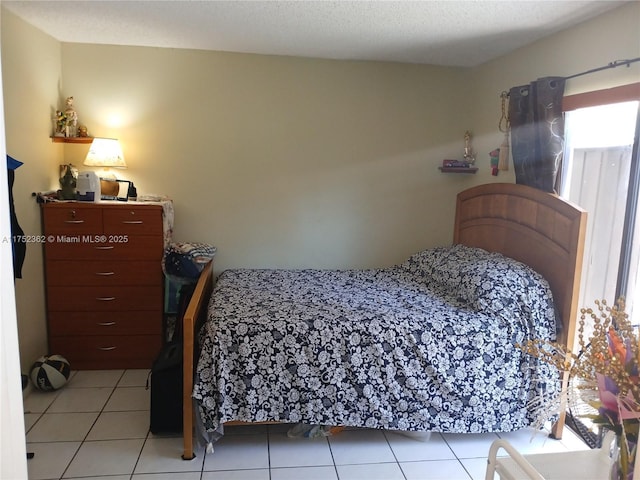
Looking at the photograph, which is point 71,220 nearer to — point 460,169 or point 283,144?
point 283,144

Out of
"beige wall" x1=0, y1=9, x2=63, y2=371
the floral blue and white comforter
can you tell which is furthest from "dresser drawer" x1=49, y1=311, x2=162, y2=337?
the floral blue and white comforter

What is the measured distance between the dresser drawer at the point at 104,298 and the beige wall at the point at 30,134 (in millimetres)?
99

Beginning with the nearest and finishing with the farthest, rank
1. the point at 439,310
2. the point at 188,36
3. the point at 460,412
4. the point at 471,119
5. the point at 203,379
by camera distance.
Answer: the point at 203,379, the point at 460,412, the point at 439,310, the point at 188,36, the point at 471,119

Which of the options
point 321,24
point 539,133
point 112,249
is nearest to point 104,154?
point 112,249

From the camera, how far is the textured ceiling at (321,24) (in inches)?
96.2

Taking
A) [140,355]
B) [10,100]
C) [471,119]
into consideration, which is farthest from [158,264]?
[471,119]

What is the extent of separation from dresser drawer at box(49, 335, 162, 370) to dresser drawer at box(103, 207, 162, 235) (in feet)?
2.42

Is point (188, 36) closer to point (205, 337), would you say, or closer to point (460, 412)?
point (205, 337)

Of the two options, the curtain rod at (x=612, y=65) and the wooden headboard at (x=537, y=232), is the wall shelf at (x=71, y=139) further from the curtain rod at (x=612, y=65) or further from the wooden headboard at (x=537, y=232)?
the curtain rod at (x=612, y=65)

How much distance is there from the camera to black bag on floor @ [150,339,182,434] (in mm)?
2396

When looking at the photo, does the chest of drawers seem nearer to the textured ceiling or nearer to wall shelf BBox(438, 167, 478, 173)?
the textured ceiling

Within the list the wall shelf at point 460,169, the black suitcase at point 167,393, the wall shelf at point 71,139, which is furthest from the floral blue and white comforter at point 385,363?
the wall shelf at point 71,139

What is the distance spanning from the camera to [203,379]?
221cm

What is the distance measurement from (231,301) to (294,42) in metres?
1.78
